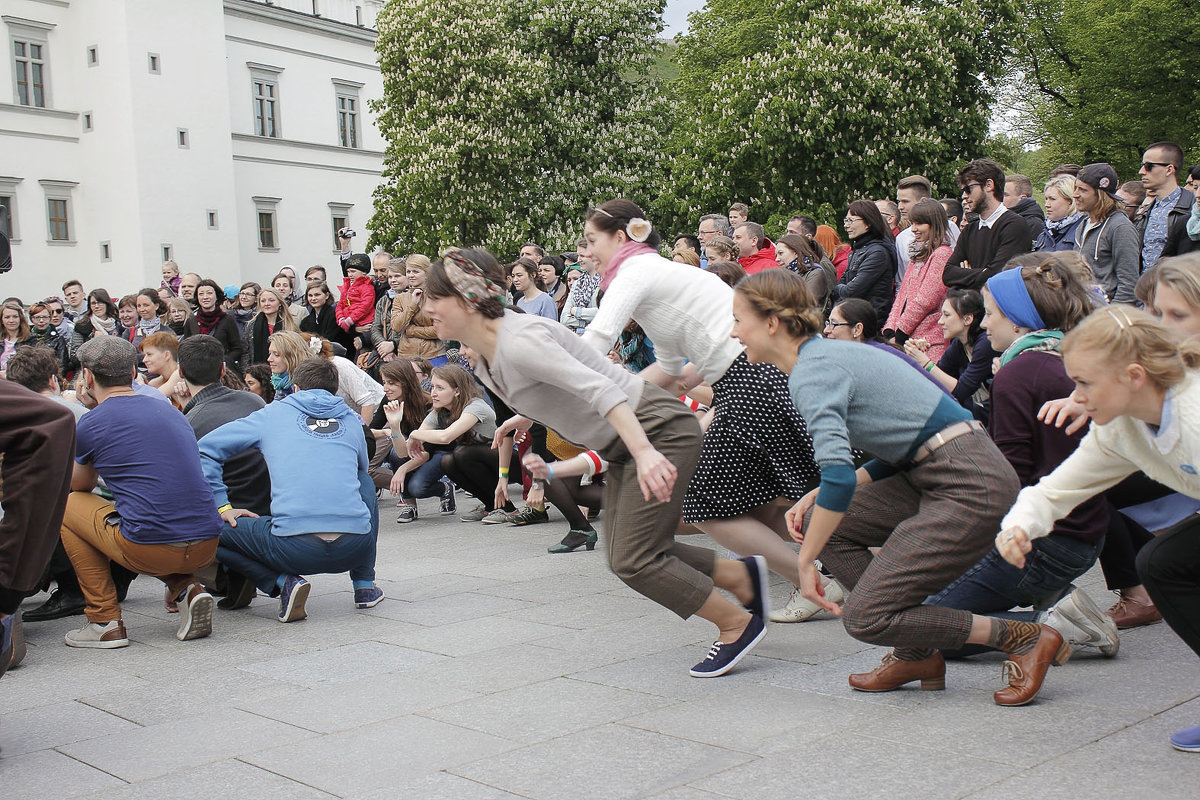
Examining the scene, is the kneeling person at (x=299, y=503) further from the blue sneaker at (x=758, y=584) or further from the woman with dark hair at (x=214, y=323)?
the woman with dark hair at (x=214, y=323)

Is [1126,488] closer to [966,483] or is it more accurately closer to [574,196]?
[966,483]

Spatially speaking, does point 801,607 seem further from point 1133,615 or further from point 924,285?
point 924,285

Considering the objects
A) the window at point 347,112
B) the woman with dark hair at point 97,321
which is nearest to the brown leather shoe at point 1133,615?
the woman with dark hair at point 97,321

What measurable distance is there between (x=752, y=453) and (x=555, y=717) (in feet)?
5.53

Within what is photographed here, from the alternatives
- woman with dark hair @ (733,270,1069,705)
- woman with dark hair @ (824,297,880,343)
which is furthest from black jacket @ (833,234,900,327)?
woman with dark hair @ (733,270,1069,705)

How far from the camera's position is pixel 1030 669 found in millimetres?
4133

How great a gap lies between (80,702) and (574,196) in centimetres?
3023

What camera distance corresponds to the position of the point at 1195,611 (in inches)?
143

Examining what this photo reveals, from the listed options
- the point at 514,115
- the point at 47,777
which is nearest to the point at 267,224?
the point at 514,115

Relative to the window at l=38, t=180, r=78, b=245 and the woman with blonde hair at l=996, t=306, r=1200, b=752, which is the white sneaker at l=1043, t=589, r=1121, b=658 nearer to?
the woman with blonde hair at l=996, t=306, r=1200, b=752

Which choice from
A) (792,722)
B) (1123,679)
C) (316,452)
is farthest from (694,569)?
(316,452)

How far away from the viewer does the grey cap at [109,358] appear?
19.9 ft

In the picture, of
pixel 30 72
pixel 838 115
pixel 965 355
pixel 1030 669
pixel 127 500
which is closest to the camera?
pixel 1030 669

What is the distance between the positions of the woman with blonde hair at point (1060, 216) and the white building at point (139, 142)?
38.3 meters
